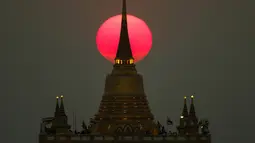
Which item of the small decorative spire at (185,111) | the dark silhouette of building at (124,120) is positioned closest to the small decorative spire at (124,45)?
the dark silhouette of building at (124,120)

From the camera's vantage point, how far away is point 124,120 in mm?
157500

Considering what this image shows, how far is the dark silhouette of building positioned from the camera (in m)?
155

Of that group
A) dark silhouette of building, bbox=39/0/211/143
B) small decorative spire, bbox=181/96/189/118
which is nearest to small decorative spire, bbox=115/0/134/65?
dark silhouette of building, bbox=39/0/211/143

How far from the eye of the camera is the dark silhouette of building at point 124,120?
15525 cm

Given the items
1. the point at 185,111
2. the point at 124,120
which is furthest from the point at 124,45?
the point at 185,111

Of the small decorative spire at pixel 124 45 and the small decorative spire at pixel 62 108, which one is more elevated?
the small decorative spire at pixel 124 45

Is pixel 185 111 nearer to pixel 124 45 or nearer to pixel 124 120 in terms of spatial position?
pixel 124 120

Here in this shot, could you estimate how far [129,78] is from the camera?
15938cm

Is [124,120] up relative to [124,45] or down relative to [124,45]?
down

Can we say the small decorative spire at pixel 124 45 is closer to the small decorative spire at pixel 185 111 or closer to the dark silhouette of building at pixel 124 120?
the dark silhouette of building at pixel 124 120

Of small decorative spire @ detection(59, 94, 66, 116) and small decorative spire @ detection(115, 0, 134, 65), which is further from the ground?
small decorative spire @ detection(115, 0, 134, 65)

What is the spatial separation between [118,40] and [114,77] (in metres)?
2.60

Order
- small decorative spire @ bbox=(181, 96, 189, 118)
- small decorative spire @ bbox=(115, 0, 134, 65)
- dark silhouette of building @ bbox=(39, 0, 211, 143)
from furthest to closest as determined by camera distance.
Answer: small decorative spire @ bbox=(115, 0, 134, 65) < small decorative spire @ bbox=(181, 96, 189, 118) < dark silhouette of building @ bbox=(39, 0, 211, 143)

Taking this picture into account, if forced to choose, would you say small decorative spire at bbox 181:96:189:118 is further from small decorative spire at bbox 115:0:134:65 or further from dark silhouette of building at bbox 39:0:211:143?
small decorative spire at bbox 115:0:134:65
